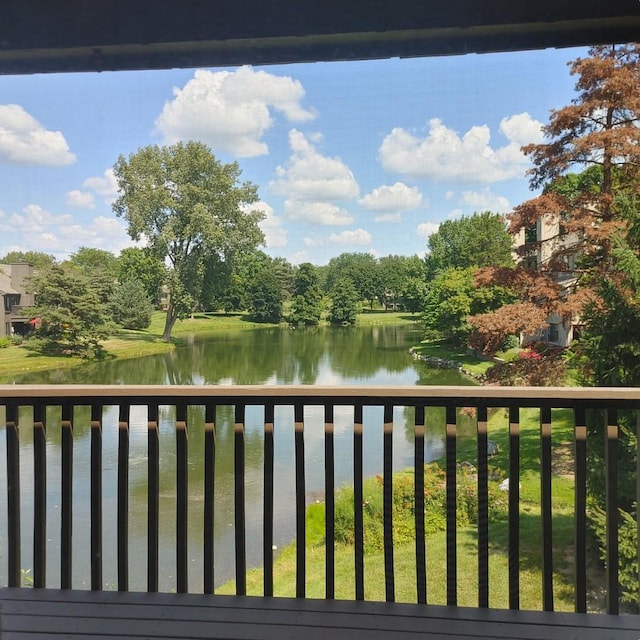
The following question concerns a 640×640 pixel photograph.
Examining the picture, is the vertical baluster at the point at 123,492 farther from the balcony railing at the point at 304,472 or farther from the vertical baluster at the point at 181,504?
the vertical baluster at the point at 181,504

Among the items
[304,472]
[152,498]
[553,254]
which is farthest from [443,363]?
[152,498]

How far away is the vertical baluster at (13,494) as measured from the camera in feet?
5.45

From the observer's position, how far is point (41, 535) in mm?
1680

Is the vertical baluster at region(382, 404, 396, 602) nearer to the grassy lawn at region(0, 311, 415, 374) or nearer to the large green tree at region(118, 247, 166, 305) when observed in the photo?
the grassy lawn at region(0, 311, 415, 374)

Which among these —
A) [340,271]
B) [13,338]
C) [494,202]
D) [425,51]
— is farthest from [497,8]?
[13,338]

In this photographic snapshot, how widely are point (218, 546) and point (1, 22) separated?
128 inches

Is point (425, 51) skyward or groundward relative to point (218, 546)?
skyward

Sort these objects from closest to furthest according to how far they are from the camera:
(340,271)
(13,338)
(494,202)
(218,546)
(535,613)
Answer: (535,613) < (13,338) < (340,271) < (218,546) < (494,202)

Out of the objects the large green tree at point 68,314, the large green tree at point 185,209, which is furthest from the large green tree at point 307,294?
the large green tree at point 68,314

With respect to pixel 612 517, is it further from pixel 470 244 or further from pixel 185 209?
pixel 470 244

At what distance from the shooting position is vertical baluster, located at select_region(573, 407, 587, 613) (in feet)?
5.01

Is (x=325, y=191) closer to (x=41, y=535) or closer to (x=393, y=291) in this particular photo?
(x=393, y=291)

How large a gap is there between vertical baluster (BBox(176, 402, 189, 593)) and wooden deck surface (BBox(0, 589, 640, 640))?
8 cm

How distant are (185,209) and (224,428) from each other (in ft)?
4.70
